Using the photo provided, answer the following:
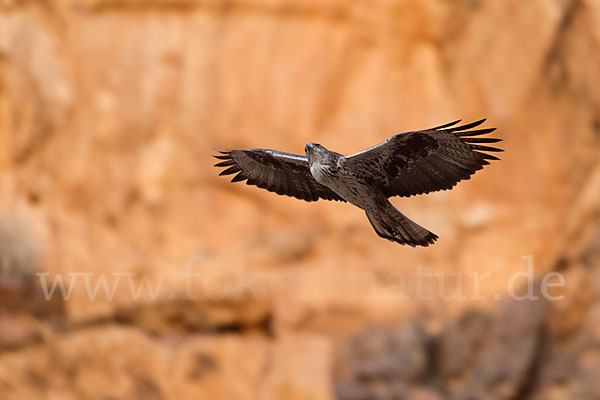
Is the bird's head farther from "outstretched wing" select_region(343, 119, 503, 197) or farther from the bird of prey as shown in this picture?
"outstretched wing" select_region(343, 119, 503, 197)

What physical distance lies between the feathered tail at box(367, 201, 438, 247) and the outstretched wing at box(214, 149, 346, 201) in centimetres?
52

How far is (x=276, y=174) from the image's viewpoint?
5.04 m

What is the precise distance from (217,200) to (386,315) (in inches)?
76.1

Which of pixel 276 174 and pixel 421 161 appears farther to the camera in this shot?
pixel 276 174

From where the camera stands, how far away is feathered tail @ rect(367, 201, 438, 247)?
446cm

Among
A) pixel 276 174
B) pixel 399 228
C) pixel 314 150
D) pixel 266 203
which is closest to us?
pixel 314 150

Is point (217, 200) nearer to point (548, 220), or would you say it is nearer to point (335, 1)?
point (335, 1)

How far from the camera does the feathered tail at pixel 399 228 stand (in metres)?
4.46

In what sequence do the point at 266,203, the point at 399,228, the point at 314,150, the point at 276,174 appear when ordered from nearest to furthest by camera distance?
the point at 314,150, the point at 399,228, the point at 276,174, the point at 266,203

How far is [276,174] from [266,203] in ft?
10.4

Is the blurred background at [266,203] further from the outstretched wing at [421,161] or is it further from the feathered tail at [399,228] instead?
the outstretched wing at [421,161]

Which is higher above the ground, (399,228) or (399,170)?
(399,170)

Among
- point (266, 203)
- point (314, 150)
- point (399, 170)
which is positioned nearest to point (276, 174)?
point (314, 150)

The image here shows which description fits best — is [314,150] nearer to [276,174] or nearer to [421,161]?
[421,161]
